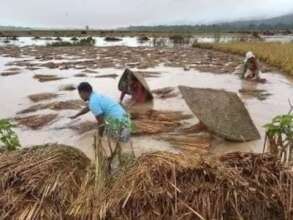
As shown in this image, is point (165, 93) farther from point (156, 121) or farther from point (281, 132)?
point (281, 132)

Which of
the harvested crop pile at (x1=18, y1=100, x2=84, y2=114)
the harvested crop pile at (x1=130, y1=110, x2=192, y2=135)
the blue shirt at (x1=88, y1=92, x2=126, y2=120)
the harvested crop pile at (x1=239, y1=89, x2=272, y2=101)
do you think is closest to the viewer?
the blue shirt at (x1=88, y1=92, x2=126, y2=120)

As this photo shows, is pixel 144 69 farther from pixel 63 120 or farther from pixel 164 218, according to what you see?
pixel 164 218

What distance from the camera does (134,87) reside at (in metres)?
9.78

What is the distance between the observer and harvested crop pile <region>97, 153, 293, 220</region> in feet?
11.2

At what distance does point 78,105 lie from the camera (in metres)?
9.55

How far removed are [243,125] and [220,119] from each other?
1.33ft

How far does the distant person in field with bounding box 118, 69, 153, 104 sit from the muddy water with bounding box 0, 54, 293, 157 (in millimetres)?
371

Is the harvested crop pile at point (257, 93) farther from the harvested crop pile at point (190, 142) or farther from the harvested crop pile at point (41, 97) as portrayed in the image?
the harvested crop pile at point (41, 97)

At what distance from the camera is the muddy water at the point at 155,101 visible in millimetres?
6754

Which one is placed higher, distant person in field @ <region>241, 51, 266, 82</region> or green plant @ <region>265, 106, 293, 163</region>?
green plant @ <region>265, 106, 293, 163</region>

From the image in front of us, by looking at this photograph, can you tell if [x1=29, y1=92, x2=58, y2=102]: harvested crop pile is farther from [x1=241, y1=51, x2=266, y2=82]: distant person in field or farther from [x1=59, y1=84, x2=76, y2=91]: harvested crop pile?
[x1=241, y1=51, x2=266, y2=82]: distant person in field

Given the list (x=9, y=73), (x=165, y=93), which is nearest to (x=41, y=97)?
(x=165, y=93)

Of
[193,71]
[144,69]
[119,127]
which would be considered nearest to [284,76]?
[193,71]

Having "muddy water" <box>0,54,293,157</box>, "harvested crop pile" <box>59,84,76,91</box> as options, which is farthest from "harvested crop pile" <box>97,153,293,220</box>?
"harvested crop pile" <box>59,84,76,91</box>
